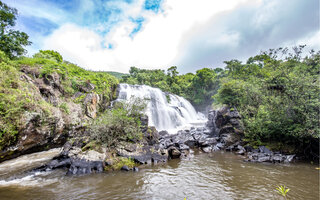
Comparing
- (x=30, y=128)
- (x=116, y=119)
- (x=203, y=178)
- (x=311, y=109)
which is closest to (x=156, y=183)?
(x=203, y=178)

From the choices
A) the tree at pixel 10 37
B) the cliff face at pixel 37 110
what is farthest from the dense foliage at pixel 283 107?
the tree at pixel 10 37

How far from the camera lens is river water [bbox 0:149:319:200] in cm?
503

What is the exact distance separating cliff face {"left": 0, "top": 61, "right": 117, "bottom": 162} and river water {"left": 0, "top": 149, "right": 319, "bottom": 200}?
4.23ft

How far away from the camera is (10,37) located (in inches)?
418

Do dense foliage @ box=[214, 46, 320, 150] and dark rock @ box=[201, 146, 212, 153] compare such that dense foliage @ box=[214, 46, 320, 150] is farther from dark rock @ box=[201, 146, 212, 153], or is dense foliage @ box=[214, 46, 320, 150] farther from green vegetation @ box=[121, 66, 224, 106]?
green vegetation @ box=[121, 66, 224, 106]

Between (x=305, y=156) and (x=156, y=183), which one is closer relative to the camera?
(x=156, y=183)

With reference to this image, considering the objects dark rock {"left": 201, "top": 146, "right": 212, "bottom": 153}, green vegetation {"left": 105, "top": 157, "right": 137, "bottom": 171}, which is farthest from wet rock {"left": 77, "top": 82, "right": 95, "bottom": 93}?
Result: dark rock {"left": 201, "top": 146, "right": 212, "bottom": 153}

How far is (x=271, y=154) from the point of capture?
31.1 ft

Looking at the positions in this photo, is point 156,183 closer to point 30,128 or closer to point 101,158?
point 101,158

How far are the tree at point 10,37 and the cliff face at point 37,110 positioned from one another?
213cm

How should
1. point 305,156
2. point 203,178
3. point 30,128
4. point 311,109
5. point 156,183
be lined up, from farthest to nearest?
point 305,156 < point 311,109 < point 30,128 < point 203,178 < point 156,183

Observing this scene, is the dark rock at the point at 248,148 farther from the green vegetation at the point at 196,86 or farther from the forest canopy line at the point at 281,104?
the green vegetation at the point at 196,86

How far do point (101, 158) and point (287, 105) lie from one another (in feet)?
38.7

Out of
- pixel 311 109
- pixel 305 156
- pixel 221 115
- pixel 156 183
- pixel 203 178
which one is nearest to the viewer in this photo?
pixel 156 183
